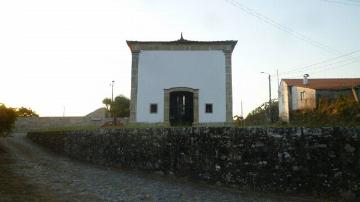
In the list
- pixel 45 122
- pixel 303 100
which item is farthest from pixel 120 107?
pixel 303 100

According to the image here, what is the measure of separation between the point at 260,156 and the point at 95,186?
4.42 m

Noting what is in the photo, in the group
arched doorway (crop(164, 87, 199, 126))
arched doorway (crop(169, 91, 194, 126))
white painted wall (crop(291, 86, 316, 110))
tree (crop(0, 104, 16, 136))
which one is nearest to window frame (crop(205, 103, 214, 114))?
arched doorway (crop(164, 87, 199, 126))

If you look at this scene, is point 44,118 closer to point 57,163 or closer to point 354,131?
point 57,163

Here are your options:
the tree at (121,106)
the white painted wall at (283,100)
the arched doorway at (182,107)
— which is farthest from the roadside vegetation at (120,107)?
the arched doorway at (182,107)

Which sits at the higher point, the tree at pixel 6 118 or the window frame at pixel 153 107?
the window frame at pixel 153 107

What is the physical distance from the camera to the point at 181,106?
21.9 metres

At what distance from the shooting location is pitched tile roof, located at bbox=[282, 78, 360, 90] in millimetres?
37188

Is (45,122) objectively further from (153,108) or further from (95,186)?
(95,186)

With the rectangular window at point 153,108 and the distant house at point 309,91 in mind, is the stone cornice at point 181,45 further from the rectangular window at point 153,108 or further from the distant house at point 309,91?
the distant house at point 309,91

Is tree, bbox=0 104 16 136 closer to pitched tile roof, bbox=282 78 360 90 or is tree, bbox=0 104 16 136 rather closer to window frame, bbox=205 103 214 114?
window frame, bbox=205 103 214 114

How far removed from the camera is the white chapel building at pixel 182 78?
21.2 m

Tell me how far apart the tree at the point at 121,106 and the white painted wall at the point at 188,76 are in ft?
101

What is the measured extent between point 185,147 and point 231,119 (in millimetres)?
9908

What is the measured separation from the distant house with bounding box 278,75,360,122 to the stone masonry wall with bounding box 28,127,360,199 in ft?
77.5
